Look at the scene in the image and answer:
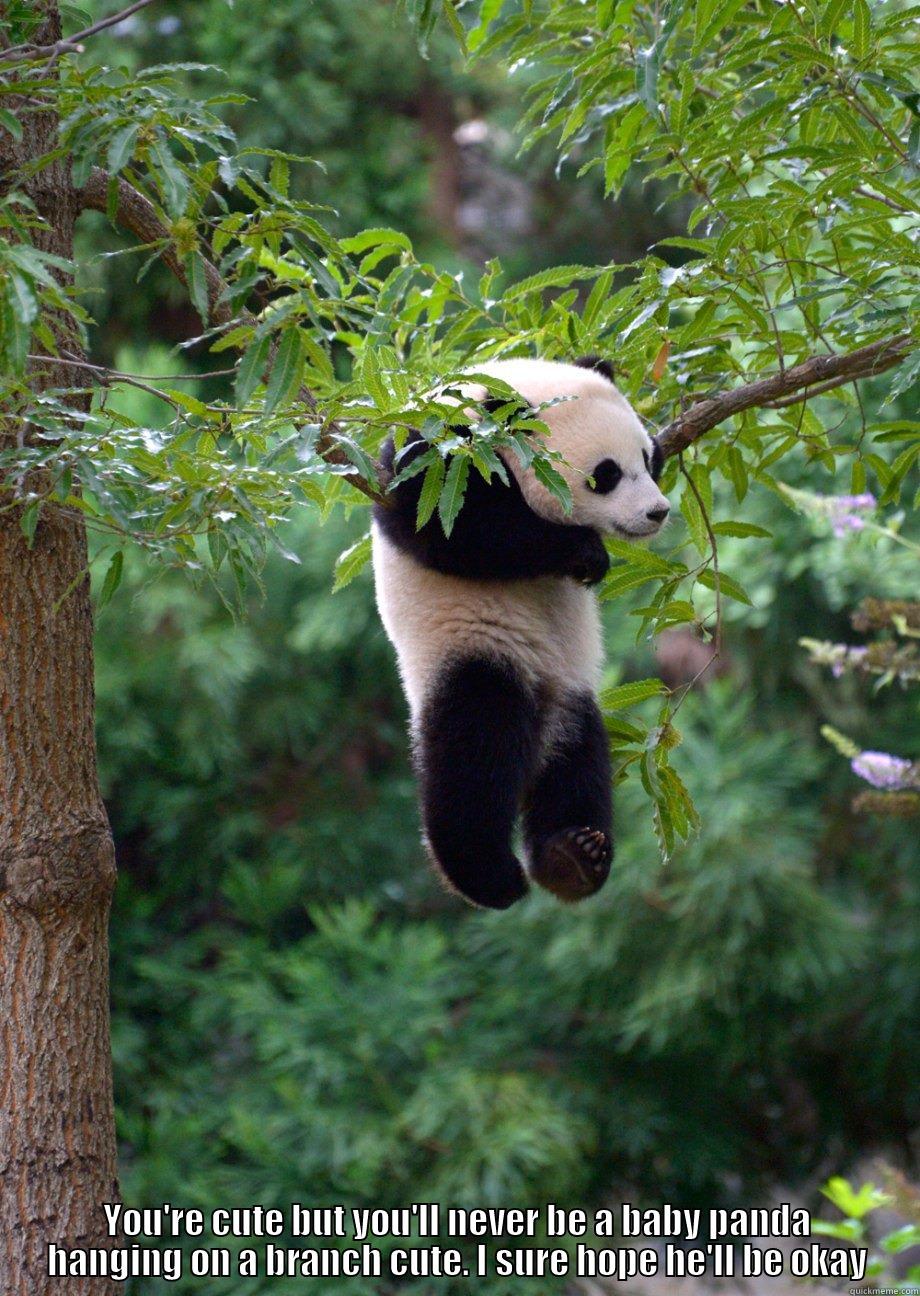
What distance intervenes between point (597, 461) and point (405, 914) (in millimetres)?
4568

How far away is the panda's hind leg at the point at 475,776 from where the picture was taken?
2.26 metres

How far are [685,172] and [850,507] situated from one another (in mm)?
939

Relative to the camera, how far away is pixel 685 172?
214 centimetres

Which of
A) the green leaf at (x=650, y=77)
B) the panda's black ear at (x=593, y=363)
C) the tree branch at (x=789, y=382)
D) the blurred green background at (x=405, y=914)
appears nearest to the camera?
the green leaf at (x=650, y=77)

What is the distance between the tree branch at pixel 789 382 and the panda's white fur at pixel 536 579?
106mm

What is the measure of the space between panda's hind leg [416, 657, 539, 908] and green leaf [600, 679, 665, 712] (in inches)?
5.9

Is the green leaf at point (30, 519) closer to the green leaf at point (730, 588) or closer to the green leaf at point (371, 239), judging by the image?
the green leaf at point (371, 239)

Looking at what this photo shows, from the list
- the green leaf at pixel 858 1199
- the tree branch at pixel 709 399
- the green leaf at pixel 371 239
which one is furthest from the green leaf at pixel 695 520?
the green leaf at pixel 858 1199

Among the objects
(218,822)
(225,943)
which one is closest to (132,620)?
(218,822)

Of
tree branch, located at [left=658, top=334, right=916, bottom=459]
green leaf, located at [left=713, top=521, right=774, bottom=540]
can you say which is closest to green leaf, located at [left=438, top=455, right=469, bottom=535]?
tree branch, located at [left=658, top=334, right=916, bottom=459]

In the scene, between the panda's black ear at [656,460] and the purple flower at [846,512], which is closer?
the panda's black ear at [656,460]

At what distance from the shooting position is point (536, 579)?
2.34 metres

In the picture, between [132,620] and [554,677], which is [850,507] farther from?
[132,620]
